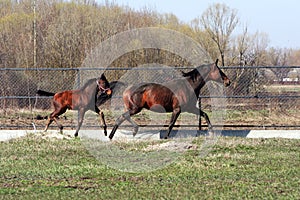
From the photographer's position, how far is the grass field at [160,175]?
802 cm

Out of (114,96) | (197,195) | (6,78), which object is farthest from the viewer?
(6,78)

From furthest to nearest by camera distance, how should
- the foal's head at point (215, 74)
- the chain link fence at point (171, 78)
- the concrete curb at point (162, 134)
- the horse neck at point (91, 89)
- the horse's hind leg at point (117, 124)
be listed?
the chain link fence at point (171, 78)
the horse neck at point (91, 89)
the foal's head at point (215, 74)
the concrete curb at point (162, 134)
the horse's hind leg at point (117, 124)

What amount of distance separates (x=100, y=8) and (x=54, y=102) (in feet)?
59.5

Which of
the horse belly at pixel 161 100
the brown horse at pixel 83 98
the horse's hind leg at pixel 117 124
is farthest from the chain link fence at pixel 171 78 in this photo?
the horse's hind leg at pixel 117 124

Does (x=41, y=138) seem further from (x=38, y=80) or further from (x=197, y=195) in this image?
(x=38, y=80)

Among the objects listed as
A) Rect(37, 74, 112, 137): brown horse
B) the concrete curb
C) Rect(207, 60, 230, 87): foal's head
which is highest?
Rect(207, 60, 230, 87): foal's head

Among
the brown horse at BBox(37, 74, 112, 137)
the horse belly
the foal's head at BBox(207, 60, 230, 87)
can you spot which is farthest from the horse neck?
the foal's head at BBox(207, 60, 230, 87)

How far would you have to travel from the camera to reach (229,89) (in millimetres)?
21688

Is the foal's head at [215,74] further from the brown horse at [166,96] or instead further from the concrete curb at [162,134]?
the concrete curb at [162,134]

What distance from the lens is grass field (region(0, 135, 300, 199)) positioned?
316 inches

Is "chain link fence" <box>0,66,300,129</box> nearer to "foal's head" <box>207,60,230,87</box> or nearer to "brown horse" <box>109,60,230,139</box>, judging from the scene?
"foal's head" <box>207,60,230,87</box>

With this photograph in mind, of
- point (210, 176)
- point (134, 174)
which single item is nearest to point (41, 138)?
point (134, 174)

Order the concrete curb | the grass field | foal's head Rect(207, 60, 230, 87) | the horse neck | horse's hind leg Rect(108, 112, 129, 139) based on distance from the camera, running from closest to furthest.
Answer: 1. the grass field
2. horse's hind leg Rect(108, 112, 129, 139)
3. the concrete curb
4. foal's head Rect(207, 60, 230, 87)
5. the horse neck

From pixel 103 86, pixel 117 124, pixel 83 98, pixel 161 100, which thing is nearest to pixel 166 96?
pixel 161 100
